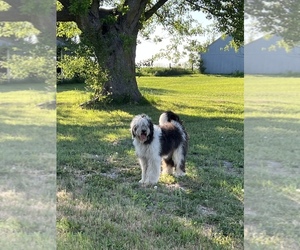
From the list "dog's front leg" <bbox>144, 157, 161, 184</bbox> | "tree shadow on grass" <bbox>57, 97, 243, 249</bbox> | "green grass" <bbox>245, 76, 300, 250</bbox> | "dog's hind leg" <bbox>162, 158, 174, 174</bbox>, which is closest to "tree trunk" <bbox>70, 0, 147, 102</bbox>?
"tree shadow on grass" <bbox>57, 97, 243, 249</bbox>

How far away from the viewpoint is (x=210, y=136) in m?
5.33

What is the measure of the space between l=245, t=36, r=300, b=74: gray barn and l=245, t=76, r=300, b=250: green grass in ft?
0.11

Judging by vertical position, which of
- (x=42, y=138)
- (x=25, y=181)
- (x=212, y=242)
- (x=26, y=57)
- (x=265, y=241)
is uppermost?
(x=26, y=57)

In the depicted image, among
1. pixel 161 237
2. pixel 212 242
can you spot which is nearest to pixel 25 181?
pixel 161 237

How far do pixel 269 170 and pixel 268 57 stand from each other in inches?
17.2

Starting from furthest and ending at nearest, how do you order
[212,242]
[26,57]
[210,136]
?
1. [210,136]
2. [212,242]
3. [26,57]

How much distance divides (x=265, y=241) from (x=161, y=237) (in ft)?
2.29

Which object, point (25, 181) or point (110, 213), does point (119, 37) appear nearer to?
point (110, 213)

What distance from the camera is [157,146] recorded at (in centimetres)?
351

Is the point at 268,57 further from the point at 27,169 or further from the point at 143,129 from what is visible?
the point at 143,129

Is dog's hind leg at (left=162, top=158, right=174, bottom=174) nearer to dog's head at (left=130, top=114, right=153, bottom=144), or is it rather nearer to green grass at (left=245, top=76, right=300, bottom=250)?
dog's head at (left=130, top=114, right=153, bottom=144)

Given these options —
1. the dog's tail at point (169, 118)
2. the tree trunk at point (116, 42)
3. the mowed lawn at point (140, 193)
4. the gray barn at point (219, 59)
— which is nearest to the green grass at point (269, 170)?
the mowed lawn at point (140, 193)

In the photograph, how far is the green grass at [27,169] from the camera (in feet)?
5.79

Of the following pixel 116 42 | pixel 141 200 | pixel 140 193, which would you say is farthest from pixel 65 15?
pixel 141 200
